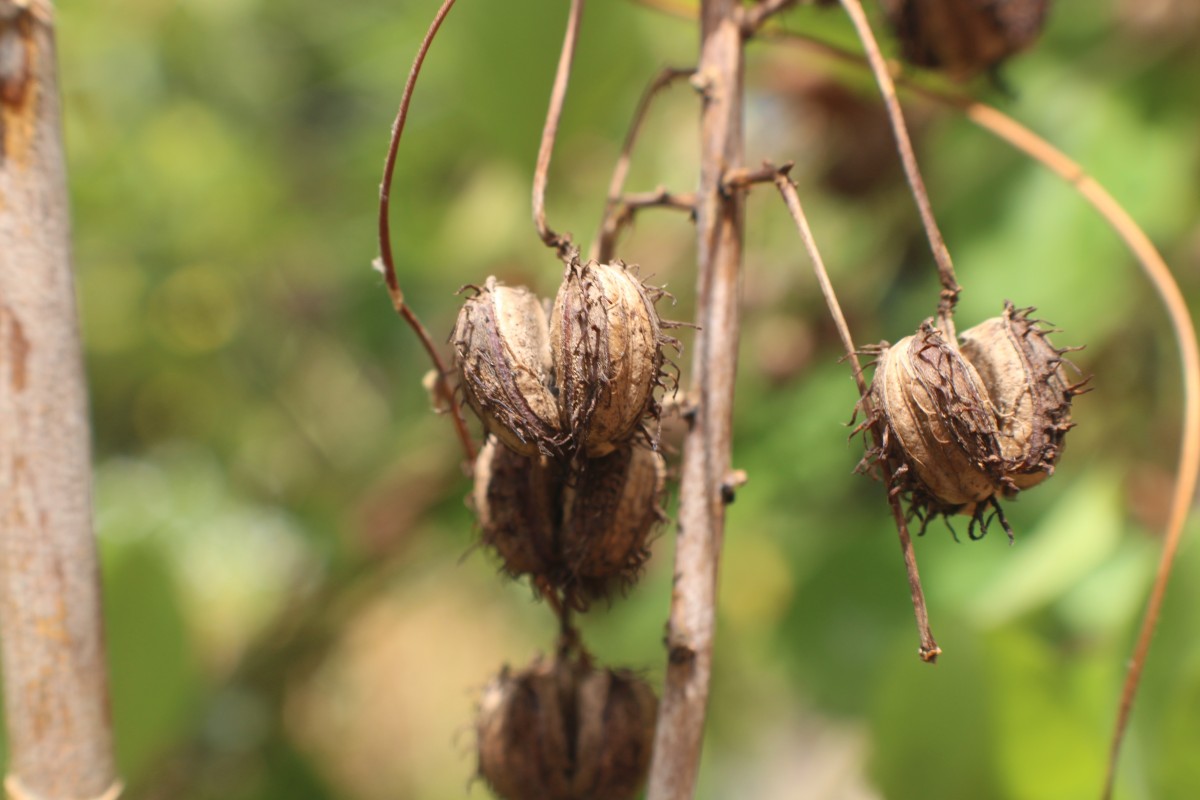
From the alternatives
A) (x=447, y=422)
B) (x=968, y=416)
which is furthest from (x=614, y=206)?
(x=447, y=422)

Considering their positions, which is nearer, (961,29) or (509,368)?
(509,368)

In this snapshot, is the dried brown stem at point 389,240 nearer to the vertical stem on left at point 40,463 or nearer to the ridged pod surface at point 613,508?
the ridged pod surface at point 613,508

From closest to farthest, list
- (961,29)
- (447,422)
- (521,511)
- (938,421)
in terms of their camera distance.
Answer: (938,421) < (521,511) < (961,29) < (447,422)

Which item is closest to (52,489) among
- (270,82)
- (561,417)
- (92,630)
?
(92,630)

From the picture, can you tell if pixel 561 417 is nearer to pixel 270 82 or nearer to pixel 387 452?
pixel 387 452

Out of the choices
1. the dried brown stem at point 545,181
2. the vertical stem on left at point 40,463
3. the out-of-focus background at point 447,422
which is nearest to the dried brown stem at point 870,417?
the dried brown stem at point 545,181

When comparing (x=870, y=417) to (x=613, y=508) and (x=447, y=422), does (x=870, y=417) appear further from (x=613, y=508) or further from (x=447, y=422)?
(x=447, y=422)
